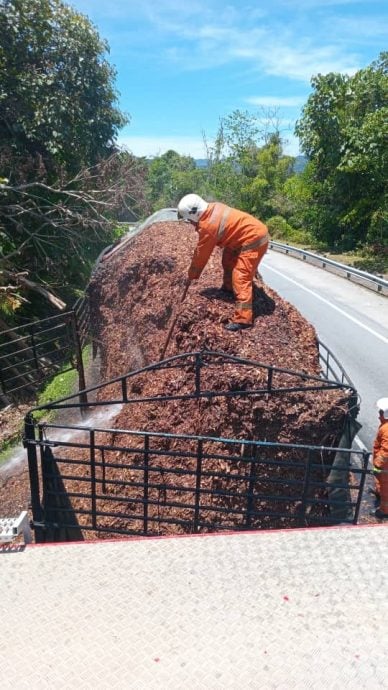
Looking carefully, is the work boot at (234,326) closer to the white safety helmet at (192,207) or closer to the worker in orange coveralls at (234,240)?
the worker in orange coveralls at (234,240)

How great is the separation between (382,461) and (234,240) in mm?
3189

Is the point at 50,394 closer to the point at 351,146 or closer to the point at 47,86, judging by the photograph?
the point at 47,86

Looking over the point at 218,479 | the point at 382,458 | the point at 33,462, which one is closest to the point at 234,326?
the point at 218,479

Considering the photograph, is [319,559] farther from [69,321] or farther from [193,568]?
[69,321]

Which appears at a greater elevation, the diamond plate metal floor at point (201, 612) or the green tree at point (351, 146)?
the green tree at point (351, 146)

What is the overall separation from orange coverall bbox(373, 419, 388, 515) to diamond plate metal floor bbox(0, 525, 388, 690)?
1.40 meters

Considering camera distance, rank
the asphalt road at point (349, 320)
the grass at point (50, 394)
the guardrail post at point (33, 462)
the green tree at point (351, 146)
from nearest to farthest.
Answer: the guardrail post at point (33, 462), the grass at point (50, 394), the asphalt road at point (349, 320), the green tree at point (351, 146)

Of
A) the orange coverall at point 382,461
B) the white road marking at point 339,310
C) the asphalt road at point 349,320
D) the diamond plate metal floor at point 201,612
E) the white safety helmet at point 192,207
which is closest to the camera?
the diamond plate metal floor at point 201,612

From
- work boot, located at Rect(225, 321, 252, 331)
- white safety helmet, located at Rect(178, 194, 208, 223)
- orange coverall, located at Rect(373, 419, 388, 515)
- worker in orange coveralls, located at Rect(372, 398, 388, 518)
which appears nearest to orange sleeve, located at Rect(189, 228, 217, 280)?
white safety helmet, located at Rect(178, 194, 208, 223)

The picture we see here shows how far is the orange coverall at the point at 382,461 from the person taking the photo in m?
5.17

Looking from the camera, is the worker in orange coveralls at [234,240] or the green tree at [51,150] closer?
the worker in orange coveralls at [234,240]

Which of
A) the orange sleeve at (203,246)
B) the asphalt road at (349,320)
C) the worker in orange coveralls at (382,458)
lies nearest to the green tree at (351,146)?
the asphalt road at (349,320)

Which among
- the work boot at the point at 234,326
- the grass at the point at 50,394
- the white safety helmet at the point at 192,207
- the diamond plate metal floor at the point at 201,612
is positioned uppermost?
the white safety helmet at the point at 192,207

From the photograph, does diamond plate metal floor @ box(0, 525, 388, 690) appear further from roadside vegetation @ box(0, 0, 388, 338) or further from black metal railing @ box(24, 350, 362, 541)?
roadside vegetation @ box(0, 0, 388, 338)
